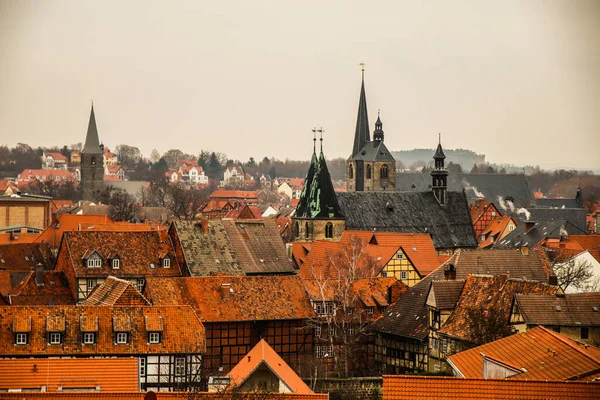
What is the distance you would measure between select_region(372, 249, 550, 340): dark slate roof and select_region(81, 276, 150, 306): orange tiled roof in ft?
29.0

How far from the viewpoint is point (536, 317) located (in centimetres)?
3741

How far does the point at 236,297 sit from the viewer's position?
4331 centimetres

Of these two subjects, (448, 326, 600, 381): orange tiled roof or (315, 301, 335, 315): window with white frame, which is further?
(315, 301, 335, 315): window with white frame

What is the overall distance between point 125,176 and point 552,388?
161m

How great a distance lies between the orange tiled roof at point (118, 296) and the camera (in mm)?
39781

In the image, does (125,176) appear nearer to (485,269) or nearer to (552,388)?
(485,269)

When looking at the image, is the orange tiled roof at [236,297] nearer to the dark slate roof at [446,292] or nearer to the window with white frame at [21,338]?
the dark slate roof at [446,292]

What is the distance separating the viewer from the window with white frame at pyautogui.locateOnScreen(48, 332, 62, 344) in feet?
119

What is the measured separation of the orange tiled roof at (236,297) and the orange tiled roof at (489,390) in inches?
673

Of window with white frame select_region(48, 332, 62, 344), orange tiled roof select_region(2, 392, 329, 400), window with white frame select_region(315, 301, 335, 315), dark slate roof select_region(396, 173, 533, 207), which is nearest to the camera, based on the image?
orange tiled roof select_region(2, 392, 329, 400)

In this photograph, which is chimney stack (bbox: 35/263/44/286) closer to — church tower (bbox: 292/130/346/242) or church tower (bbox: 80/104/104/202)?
church tower (bbox: 292/130/346/242)

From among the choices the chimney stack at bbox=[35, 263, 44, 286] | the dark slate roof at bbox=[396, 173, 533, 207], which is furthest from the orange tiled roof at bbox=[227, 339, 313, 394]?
the dark slate roof at bbox=[396, 173, 533, 207]

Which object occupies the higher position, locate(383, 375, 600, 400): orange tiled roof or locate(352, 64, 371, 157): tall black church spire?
locate(352, 64, 371, 157): tall black church spire

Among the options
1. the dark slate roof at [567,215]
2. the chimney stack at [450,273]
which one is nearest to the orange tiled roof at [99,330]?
the chimney stack at [450,273]
